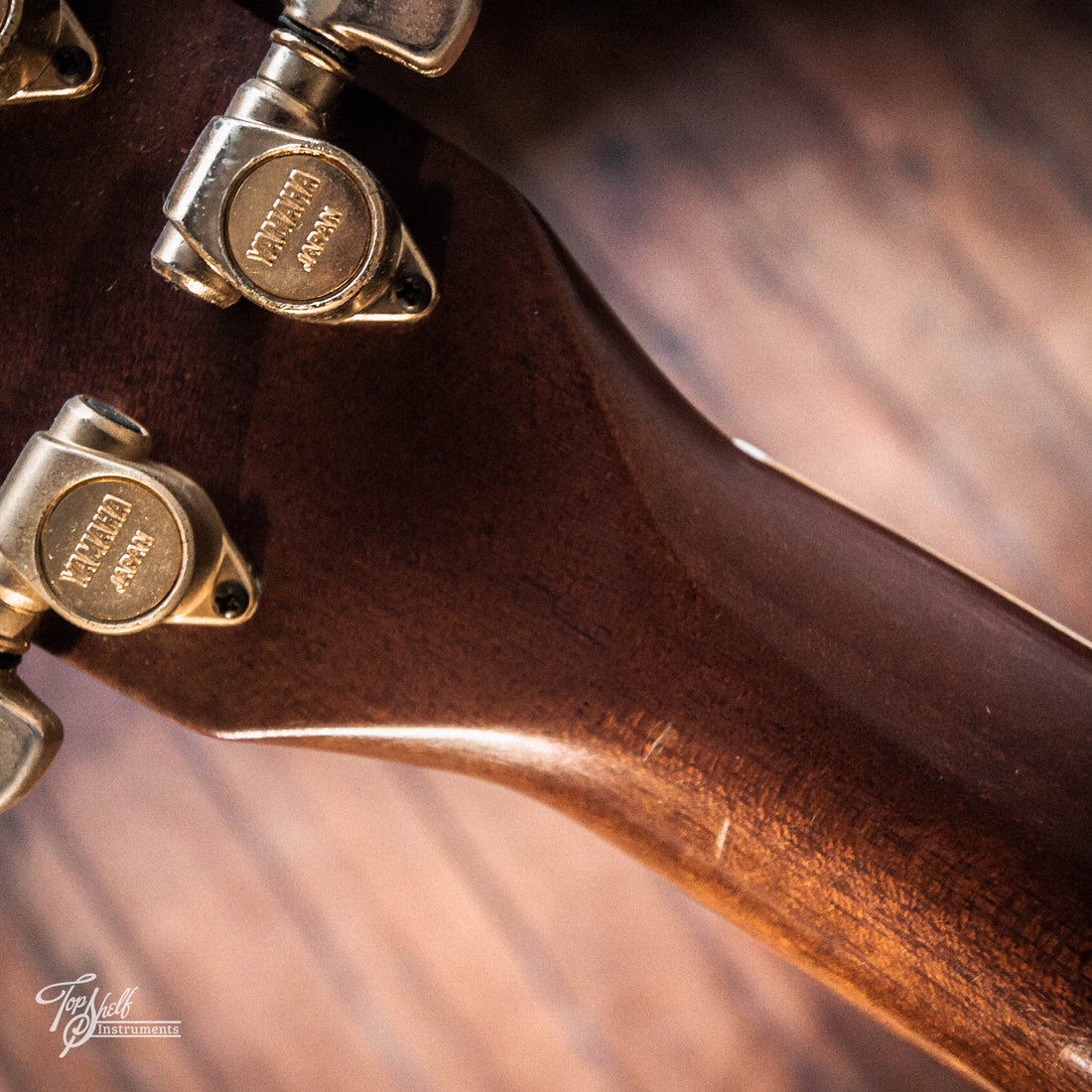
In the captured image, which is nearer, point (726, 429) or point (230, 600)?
point (230, 600)

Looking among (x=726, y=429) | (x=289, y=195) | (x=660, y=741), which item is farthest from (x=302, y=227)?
(x=726, y=429)

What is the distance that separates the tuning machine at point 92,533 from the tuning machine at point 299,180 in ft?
0.28

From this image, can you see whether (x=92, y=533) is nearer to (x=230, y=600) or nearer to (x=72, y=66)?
(x=230, y=600)

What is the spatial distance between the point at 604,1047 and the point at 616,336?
591mm

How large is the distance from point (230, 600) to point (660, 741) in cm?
23

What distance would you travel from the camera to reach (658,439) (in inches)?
18.3

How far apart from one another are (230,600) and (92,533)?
0.08 metres

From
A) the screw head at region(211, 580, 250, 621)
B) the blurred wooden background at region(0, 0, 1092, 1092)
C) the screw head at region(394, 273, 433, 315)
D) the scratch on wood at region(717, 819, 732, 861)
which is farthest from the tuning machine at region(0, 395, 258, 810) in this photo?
the blurred wooden background at region(0, 0, 1092, 1092)

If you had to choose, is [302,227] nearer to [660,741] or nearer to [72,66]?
[72,66]

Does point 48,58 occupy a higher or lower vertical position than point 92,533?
higher

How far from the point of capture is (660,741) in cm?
44

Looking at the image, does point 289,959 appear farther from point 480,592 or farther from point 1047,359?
point 1047,359

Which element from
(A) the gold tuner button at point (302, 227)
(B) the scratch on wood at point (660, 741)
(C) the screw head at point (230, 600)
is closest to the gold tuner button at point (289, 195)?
(A) the gold tuner button at point (302, 227)

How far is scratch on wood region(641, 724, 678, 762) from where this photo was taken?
438 millimetres
